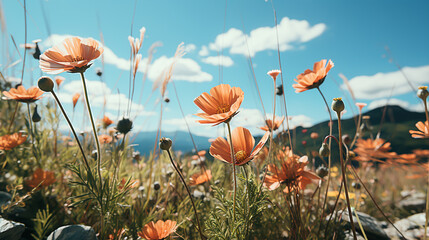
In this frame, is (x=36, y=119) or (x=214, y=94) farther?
(x=36, y=119)

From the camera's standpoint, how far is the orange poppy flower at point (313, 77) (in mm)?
757

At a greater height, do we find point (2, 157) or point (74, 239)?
point (2, 157)

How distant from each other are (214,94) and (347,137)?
37.8 inches

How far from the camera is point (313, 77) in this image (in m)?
0.77

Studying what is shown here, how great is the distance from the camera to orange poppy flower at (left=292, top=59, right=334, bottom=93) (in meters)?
0.76

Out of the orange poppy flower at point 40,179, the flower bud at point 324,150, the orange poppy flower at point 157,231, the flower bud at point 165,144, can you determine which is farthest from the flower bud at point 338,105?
the orange poppy flower at point 40,179

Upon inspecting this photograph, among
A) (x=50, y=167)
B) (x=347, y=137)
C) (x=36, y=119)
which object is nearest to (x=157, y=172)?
(x=50, y=167)

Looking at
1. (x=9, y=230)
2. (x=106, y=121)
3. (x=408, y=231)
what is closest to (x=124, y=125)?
(x=9, y=230)

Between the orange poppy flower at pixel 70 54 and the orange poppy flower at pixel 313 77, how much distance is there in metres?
0.63

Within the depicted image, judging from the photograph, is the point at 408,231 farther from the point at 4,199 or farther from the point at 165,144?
the point at 4,199

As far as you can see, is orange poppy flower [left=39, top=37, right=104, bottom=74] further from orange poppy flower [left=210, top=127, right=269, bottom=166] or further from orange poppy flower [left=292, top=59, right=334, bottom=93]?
orange poppy flower [left=292, top=59, right=334, bottom=93]

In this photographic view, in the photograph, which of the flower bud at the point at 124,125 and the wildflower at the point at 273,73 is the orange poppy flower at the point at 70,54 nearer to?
the flower bud at the point at 124,125

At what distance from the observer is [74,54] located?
2.65ft

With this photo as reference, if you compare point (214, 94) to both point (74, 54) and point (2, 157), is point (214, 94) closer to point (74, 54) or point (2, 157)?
point (74, 54)
